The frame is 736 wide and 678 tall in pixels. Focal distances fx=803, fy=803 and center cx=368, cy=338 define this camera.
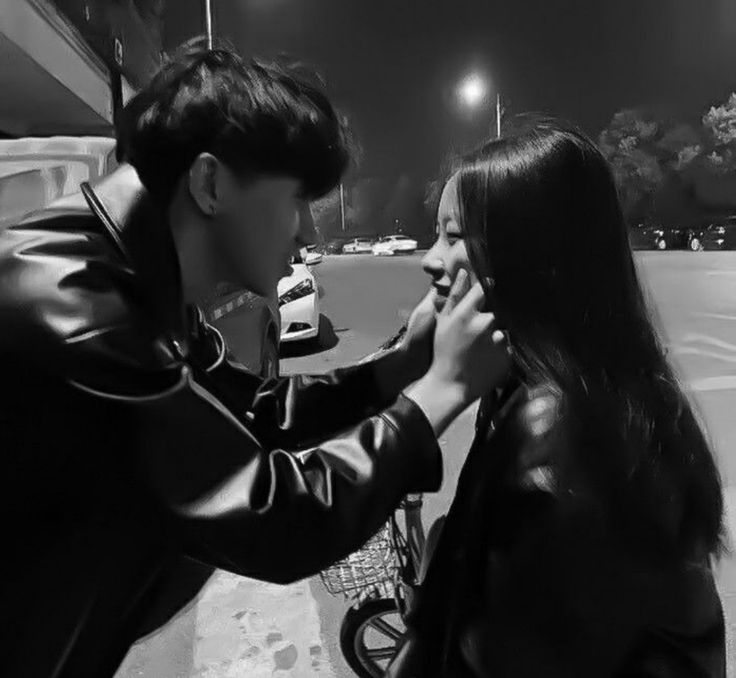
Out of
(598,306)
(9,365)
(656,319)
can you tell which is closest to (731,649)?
(656,319)

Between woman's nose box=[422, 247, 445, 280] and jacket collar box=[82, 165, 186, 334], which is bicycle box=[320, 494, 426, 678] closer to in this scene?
woman's nose box=[422, 247, 445, 280]

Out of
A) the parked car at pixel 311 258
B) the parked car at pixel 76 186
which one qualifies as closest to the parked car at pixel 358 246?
the parked car at pixel 311 258

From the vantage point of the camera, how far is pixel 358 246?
44.1 metres

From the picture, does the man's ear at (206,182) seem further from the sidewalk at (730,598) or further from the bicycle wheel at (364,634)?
the sidewalk at (730,598)

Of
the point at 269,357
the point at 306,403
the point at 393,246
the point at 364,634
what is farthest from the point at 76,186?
the point at 393,246

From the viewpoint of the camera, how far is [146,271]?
1.06 metres

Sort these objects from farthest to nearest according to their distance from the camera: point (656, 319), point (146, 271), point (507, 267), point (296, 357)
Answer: point (296, 357), point (656, 319), point (507, 267), point (146, 271)

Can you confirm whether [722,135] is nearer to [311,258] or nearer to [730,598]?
[311,258]

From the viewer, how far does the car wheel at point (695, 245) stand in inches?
1192

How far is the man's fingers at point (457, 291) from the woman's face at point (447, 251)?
2 centimetres

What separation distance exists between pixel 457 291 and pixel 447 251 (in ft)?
0.50

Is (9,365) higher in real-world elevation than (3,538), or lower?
higher

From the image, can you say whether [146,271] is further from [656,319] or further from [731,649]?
[731,649]

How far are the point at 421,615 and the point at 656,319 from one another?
0.65 meters
